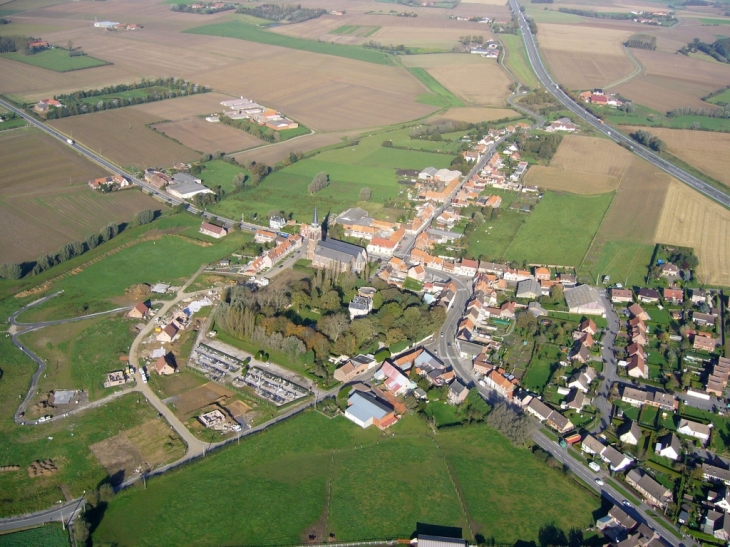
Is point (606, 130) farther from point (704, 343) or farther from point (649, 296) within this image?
point (704, 343)

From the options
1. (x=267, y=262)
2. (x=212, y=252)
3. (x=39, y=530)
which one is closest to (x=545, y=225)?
(x=267, y=262)

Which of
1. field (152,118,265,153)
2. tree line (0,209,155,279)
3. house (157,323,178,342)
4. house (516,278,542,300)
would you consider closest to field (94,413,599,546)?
house (157,323,178,342)

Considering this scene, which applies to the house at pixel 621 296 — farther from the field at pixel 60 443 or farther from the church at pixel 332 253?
the field at pixel 60 443

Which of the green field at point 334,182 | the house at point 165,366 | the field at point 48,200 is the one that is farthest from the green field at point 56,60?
the house at point 165,366

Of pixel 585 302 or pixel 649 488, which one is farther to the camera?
pixel 585 302

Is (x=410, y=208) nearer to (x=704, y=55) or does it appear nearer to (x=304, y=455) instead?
(x=304, y=455)

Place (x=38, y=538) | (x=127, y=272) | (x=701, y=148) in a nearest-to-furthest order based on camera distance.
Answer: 1. (x=38, y=538)
2. (x=127, y=272)
3. (x=701, y=148)

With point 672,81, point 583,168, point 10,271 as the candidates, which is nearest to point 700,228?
point 583,168
